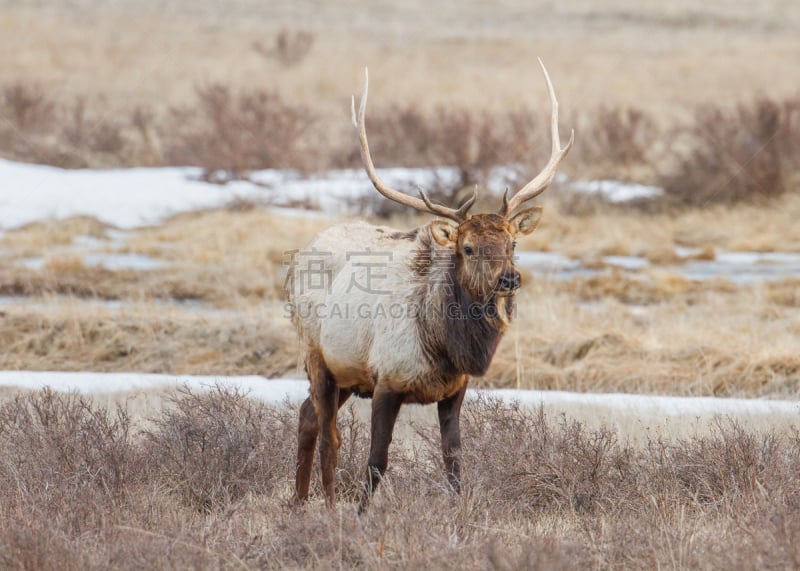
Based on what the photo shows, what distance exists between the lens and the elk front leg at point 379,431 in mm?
5492

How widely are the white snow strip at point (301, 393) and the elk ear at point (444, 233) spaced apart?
247 cm

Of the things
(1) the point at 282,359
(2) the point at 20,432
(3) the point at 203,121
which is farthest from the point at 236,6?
(2) the point at 20,432

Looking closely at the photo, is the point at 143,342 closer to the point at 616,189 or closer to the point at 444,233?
the point at 444,233

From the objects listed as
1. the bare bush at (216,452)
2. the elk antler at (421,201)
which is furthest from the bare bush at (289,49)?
the elk antler at (421,201)

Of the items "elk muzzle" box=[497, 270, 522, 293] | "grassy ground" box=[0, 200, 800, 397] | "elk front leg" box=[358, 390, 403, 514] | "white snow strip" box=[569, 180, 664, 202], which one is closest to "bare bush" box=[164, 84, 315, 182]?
"grassy ground" box=[0, 200, 800, 397]

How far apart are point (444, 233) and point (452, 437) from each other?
1076mm

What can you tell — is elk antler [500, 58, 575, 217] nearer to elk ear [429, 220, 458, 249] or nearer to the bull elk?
the bull elk

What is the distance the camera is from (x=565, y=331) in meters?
10.5

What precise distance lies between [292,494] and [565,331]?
15.6ft

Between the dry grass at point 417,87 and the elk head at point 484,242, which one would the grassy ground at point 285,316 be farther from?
the elk head at point 484,242

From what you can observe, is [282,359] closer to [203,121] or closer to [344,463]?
[344,463]

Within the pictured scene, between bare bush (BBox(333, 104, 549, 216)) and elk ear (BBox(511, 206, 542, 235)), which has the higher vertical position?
elk ear (BBox(511, 206, 542, 235))

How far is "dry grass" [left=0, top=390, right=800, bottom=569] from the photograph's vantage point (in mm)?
4652

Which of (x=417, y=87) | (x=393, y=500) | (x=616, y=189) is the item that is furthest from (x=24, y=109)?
(x=393, y=500)
